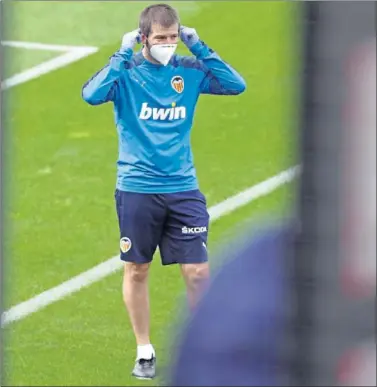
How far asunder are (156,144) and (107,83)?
38 cm

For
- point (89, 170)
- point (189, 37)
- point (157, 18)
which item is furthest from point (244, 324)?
point (89, 170)

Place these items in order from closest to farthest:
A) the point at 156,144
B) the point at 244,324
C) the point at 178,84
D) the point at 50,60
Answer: the point at 244,324
the point at 156,144
the point at 178,84
the point at 50,60

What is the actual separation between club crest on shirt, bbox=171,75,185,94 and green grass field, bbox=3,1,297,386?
58cm

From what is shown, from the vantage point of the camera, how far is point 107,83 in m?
6.54

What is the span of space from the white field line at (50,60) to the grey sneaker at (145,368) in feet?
20.6

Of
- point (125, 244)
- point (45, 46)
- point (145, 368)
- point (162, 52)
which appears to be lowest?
point (145, 368)

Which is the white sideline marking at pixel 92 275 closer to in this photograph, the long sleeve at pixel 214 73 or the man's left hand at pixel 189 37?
the long sleeve at pixel 214 73

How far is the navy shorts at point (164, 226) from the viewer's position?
6.65 metres

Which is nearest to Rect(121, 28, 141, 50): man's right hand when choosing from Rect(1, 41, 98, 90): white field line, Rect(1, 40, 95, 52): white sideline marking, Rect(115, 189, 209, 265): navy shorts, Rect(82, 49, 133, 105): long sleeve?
Rect(82, 49, 133, 105): long sleeve

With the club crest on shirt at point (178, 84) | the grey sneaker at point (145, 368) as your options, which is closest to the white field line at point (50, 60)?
the grey sneaker at point (145, 368)

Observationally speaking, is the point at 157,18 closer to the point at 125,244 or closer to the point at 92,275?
the point at 125,244

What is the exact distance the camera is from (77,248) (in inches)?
386

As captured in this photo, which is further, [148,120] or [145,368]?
[145,368]

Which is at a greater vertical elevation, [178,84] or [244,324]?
[178,84]
